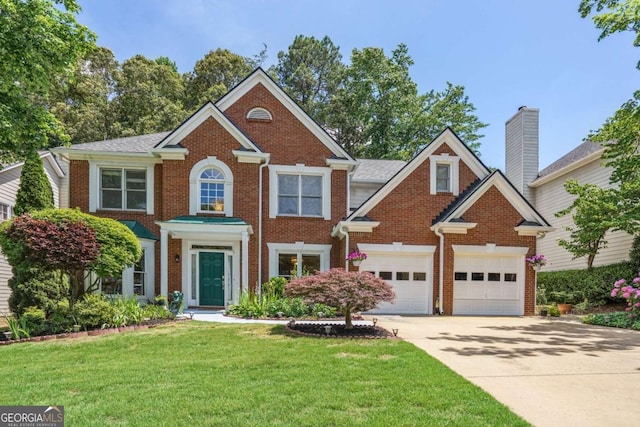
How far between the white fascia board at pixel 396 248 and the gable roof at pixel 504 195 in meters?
1.02

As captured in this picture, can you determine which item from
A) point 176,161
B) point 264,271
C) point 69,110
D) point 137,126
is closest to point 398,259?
point 264,271

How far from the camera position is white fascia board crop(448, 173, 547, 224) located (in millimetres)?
14031

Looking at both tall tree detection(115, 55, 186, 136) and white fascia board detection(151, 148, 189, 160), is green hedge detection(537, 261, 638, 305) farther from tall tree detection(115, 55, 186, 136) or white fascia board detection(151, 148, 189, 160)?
tall tree detection(115, 55, 186, 136)

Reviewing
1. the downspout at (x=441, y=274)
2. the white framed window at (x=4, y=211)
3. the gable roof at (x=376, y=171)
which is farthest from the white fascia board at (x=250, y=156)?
the white framed window at (x=4, y=211)

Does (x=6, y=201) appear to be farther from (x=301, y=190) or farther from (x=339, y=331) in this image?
(x=339, y=331)

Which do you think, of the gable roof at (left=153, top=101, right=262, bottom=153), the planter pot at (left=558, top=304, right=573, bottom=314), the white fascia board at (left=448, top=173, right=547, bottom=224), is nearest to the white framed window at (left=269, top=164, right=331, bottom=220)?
the gable roof at (left=153, top=101, right=262, bottom=153)

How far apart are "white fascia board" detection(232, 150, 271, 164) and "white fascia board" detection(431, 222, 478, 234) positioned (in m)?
6.69

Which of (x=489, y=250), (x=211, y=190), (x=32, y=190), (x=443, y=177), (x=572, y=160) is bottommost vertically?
(x=489, y=250)

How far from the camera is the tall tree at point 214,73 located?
120 feet

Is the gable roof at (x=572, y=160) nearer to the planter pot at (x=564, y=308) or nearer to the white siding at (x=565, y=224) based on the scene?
the white siding at (x=565, y=224)

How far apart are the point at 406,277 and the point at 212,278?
7.09 metres

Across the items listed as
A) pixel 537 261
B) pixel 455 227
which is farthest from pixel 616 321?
pixel 455 227

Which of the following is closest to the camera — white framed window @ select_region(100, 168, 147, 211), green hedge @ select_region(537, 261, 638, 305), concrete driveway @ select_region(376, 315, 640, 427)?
concrete driveway @ select_region(376, 315, 640, 427)

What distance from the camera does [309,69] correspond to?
36906 mm
